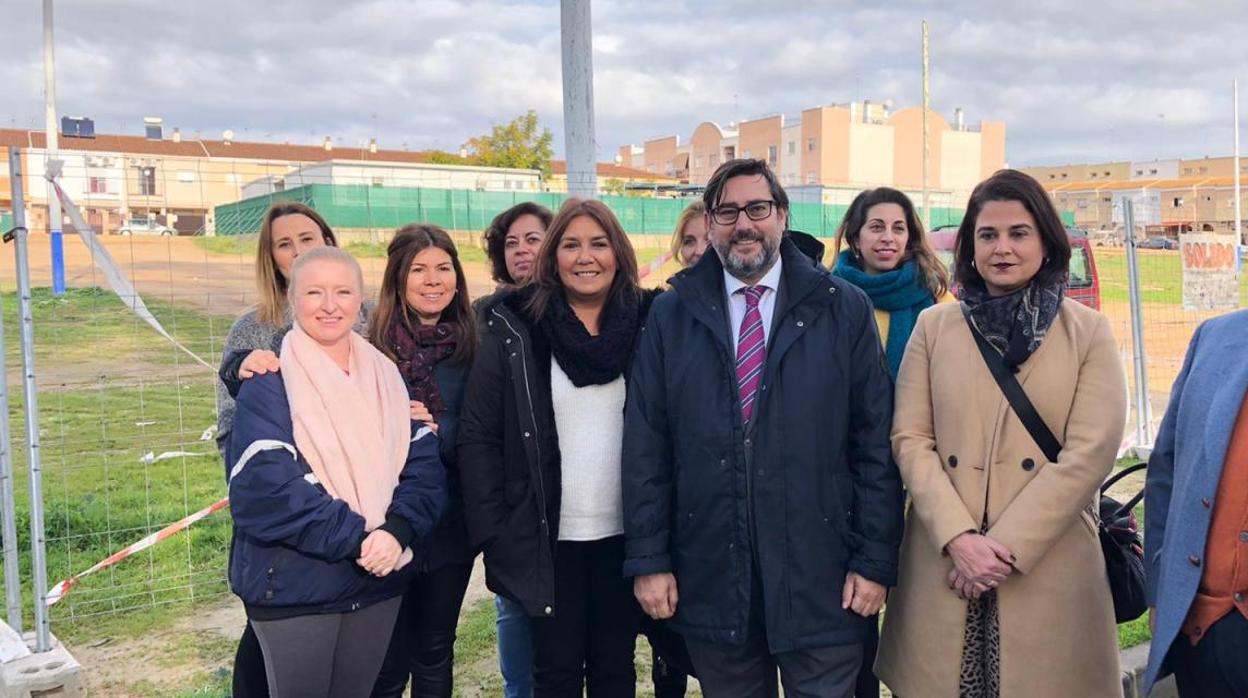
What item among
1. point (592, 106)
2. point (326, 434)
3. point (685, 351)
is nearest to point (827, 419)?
point (685, 351)

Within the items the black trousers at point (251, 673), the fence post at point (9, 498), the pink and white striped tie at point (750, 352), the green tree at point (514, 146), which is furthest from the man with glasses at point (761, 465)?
the green tree at point (514, 146)

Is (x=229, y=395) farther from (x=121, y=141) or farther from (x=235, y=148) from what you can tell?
(x=235, y=148)

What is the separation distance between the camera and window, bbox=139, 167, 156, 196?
4.86 meters

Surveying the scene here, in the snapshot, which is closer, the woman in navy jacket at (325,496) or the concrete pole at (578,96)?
the woman in navy jacket at (325,496)

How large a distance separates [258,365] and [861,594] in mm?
1768

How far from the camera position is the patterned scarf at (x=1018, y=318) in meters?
2.39

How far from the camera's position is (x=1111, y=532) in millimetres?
2541

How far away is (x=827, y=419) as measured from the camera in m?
Answer: 2.42

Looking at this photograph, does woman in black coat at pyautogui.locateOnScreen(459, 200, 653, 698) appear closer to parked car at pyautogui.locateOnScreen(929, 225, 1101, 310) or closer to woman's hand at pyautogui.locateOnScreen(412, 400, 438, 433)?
woman's hand at pyautogui.locateOnScreen(412, 400, 438, 433)

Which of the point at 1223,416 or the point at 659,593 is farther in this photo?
the point at 659,593

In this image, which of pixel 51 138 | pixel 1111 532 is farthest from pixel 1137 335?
pixel 51 138

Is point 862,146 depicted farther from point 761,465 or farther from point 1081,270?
point 761,465

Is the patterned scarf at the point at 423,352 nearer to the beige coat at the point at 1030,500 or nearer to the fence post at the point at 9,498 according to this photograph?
the beige coat at the point at 1030,500

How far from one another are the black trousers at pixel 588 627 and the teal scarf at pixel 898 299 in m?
1.28
